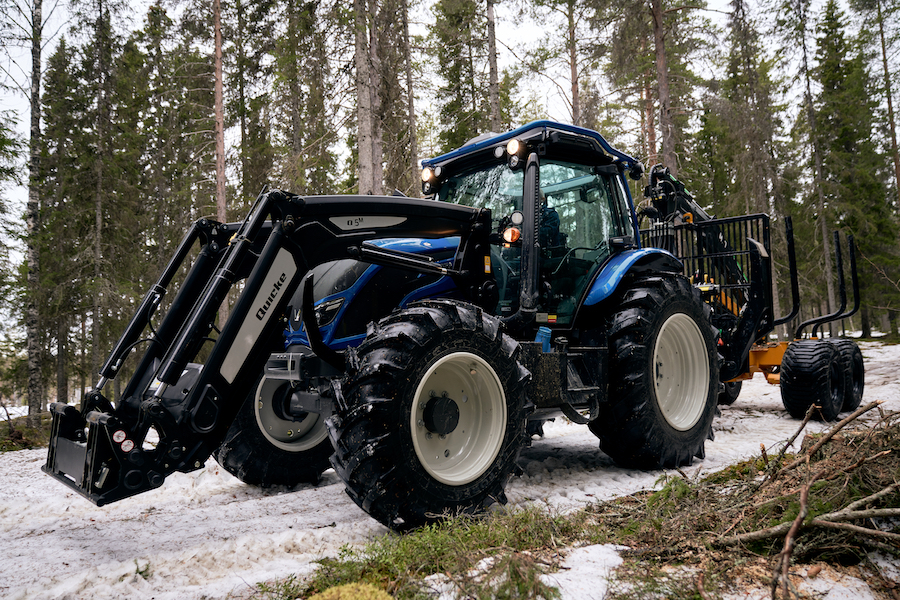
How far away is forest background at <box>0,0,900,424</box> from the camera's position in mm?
12672

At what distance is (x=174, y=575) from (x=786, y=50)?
90.6 feet

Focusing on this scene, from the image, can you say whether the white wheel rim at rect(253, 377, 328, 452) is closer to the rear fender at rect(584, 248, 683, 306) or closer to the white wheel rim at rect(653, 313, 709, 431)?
the rear fender at rect(584, 248, 683, 306)

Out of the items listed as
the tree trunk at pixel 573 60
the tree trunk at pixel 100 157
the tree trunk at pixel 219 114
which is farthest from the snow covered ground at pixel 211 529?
the tree trunk at pixel 573 60

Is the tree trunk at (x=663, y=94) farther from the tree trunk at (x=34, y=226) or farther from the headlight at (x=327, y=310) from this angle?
the tree trunk at (x=34, y=226)

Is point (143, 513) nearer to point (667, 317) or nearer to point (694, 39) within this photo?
point (667, 317)

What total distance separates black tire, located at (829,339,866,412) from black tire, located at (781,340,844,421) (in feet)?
0.33

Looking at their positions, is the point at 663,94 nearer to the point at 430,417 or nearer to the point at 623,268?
the point at 623,268

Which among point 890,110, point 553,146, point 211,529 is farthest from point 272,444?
point 890,110

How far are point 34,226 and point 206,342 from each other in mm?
11035

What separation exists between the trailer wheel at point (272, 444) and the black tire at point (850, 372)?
663 cm

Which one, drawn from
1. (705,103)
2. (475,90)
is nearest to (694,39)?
(705,103)

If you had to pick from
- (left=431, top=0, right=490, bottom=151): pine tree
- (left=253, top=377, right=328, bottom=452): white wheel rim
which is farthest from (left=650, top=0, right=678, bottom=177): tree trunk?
(left=253, top=377, right=328, bottom=452): white wheel rim

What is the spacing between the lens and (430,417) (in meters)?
3.52

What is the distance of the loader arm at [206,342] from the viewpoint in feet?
9.86
